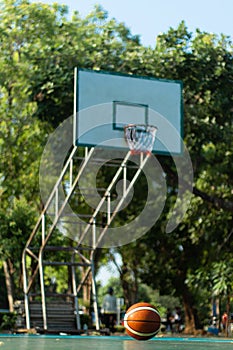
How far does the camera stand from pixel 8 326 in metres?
20.3

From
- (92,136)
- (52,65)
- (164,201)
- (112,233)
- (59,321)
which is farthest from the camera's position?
(112,233)

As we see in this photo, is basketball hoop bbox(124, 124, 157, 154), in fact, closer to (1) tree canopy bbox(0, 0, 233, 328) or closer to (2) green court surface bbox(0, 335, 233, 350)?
(1) tree canopy bbox(0, 0, 233, 328)

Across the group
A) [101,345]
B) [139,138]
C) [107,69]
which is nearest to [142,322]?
[101,345]

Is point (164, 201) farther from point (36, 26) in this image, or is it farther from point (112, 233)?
point (36, 26)

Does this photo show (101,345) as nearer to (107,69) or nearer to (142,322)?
(142,322)

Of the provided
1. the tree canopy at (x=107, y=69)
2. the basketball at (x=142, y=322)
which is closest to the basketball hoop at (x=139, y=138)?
the tree canopy at (x=107, y=69)

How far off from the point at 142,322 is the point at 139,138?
7.61 m

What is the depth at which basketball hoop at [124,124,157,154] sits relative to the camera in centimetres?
1644

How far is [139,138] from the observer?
1652 centimetres

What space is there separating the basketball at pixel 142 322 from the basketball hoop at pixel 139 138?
729 centimetres

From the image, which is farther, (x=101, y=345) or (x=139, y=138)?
(x=139, y=138)

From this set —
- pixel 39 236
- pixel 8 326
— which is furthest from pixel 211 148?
pixel 8 326

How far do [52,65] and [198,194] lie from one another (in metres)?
5.35

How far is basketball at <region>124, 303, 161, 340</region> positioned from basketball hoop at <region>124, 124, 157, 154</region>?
7.29m
